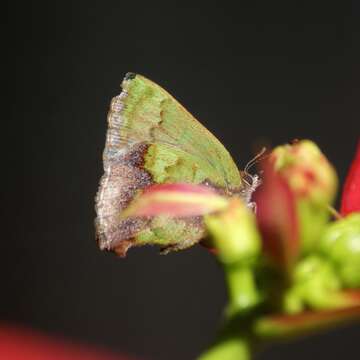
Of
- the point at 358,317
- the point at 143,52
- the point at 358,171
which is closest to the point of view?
the point at 358,317

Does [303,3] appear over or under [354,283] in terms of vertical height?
over

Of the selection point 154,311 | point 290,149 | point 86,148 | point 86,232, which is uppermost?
point 86,148

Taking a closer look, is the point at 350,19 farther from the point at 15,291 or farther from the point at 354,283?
the point at 354,283

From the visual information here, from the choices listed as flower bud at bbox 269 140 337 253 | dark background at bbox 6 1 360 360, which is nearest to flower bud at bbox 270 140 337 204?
flower bud at bbox 269 140 337 253

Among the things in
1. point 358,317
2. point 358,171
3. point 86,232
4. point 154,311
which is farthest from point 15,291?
point 358,317

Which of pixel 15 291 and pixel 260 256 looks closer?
pixel 260 256

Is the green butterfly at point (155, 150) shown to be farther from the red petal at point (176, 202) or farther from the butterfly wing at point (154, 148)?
the red petal at point (176, 202)

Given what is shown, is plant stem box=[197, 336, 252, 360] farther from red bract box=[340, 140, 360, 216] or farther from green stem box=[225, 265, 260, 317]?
red bract box=[340, 140, 360, 216]
